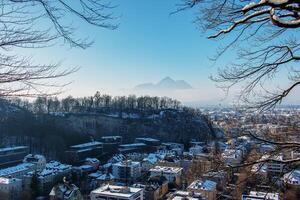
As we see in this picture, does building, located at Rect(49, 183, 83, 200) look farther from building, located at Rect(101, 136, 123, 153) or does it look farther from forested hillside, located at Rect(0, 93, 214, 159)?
building, located at Rect(101, 136, 123, 153)

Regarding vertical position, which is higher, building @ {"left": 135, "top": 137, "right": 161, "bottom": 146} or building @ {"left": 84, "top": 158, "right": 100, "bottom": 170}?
building @ {"left": 135, "top": 137, "right": 161, "bottom": 146}

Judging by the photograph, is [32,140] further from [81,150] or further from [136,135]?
[136,135]

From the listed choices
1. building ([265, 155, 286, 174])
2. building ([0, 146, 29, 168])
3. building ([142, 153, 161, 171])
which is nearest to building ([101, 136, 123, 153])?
building ([142, 153, 161, 171])

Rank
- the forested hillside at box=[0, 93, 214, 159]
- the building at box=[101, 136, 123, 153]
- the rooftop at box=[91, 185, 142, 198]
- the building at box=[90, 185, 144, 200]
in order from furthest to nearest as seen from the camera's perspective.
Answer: the building at box=[101, 136, 123, 153]
the forested hillside at box=[0, 93, 214, 159]
the rooftop at box=[91, 185, 142, 198]
the building at box=[90, 185, 144, 200]

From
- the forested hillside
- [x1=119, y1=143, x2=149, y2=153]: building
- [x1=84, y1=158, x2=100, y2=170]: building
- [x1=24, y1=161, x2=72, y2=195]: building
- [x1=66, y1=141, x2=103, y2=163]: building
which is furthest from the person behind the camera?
[x1=119, y1=143, x2=149, y2=153]: building

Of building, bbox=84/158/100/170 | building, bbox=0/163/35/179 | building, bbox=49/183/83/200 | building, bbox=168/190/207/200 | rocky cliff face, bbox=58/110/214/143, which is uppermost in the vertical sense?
rocky cliff face, bbox=58/110/214/143

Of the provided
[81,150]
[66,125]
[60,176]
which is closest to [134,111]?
[66,125]

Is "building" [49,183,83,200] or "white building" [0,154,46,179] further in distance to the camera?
"white building" [0,154,46,179]

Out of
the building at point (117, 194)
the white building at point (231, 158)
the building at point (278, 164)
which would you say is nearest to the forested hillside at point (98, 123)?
the building at point (117, 194)
